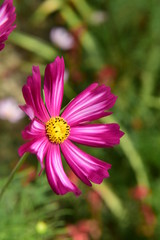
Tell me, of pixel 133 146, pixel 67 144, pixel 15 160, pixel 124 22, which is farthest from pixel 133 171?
pixel 67 144

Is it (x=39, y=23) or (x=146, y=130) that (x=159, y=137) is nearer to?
(x=146, y=130)

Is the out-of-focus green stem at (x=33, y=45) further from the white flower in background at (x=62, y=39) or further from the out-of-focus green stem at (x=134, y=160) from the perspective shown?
the out-of-focus green stem at (x=134, y=160)

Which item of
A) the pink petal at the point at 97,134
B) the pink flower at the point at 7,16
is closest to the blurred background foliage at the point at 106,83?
the pink petal at the point at 97,134

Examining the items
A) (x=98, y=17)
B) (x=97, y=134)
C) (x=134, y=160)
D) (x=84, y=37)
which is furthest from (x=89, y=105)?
(x=98, y=17)

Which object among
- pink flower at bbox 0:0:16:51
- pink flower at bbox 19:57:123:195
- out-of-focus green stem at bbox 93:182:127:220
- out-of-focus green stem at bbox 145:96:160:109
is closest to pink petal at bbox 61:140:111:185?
pink flower at bbox 19:57:123:195

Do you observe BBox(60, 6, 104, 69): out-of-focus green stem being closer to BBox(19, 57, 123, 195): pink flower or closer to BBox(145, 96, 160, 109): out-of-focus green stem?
BBox(145, 96, 160, 109): out-of-focus green stem
